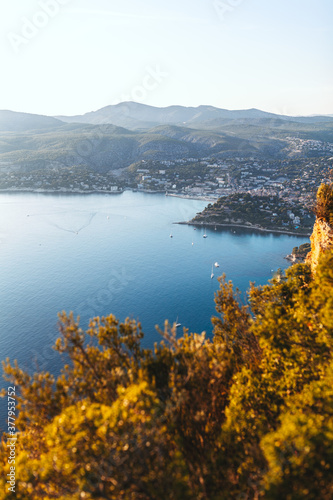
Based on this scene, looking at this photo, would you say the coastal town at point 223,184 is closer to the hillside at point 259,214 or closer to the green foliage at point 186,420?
the hillside at point 259,214

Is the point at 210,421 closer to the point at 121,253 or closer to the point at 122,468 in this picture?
the point at 122,468

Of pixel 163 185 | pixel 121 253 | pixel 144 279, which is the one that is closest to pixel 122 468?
pixel 144 279

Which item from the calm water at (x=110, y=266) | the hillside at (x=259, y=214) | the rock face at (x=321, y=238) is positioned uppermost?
the rock face at (x=321, y=238)

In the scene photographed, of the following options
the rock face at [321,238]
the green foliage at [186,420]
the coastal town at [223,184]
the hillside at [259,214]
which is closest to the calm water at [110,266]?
the hillside at [259,214]

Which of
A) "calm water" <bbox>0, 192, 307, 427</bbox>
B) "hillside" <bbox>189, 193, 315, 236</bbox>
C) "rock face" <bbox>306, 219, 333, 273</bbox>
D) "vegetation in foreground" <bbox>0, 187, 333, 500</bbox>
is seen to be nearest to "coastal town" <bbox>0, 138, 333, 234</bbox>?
"hillside" <bbox>189, 193, 315, 236</bbox>

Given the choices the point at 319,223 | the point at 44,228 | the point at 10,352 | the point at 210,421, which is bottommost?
the point at 10,352

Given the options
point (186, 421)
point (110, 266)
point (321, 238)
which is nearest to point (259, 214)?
point (110, 266)
